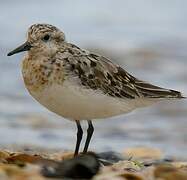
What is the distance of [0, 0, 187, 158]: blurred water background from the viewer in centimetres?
1037

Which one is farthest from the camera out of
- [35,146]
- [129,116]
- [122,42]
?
[122,42]

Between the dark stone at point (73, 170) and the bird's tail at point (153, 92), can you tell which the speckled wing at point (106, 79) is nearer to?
the bird's tail at point (153, 92)

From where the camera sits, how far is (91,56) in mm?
7320

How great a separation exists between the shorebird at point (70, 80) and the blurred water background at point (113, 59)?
2281 mm

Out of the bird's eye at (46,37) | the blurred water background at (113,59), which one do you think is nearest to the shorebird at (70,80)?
the bird's eye at (46,37)

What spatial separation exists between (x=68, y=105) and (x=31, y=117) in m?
4.40

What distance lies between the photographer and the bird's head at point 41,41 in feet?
23.1

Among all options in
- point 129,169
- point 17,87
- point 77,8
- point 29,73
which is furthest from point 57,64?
point 77,8

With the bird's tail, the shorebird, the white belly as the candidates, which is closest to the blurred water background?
the bird's tail

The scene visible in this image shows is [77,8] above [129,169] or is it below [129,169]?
above

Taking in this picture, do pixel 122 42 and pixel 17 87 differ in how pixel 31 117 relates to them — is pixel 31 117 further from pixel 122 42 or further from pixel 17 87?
pixel 122 42

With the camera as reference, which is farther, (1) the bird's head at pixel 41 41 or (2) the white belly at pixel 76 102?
(1) the bird's head at pixel 41 41

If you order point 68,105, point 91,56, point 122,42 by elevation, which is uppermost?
point 122,42

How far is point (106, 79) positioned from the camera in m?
7.31
